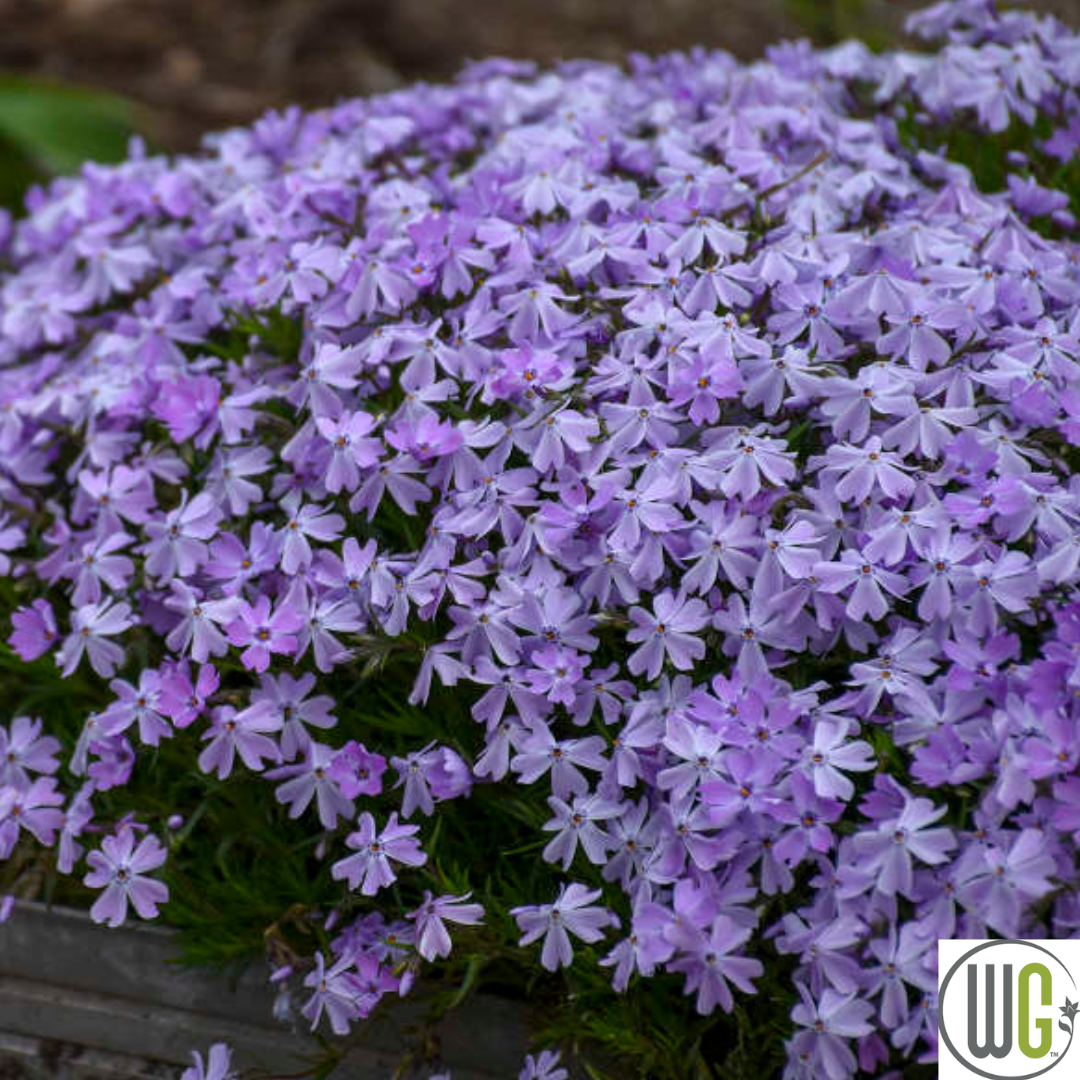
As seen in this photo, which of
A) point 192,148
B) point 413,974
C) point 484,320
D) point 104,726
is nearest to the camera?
point 413,974

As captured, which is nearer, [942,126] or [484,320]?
[484,320]

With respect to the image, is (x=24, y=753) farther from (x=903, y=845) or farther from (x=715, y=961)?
(x=903, y=845)

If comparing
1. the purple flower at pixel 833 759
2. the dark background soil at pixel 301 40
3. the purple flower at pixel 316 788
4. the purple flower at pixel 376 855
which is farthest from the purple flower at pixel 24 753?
the dark background soil at pixel 301 40

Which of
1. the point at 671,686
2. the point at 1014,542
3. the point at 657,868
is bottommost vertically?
the point at 657,868

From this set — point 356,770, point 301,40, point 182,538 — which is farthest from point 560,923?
point 301,40

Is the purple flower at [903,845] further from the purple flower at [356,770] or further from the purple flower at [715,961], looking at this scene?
the purple flower at [356,770]

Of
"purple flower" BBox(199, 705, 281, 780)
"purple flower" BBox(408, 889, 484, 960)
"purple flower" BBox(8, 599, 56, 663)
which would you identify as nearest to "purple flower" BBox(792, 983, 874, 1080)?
"purple flower" BBox(408, 889, 484, 960)

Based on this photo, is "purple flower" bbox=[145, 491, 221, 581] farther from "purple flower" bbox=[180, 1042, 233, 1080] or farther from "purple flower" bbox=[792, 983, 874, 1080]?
"purple flower" bbox=[792, 983, 874, 1080]


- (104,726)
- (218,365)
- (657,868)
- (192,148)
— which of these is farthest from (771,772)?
(192,148)

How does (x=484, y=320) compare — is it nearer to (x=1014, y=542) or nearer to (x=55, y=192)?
(x=1014, y=542)
